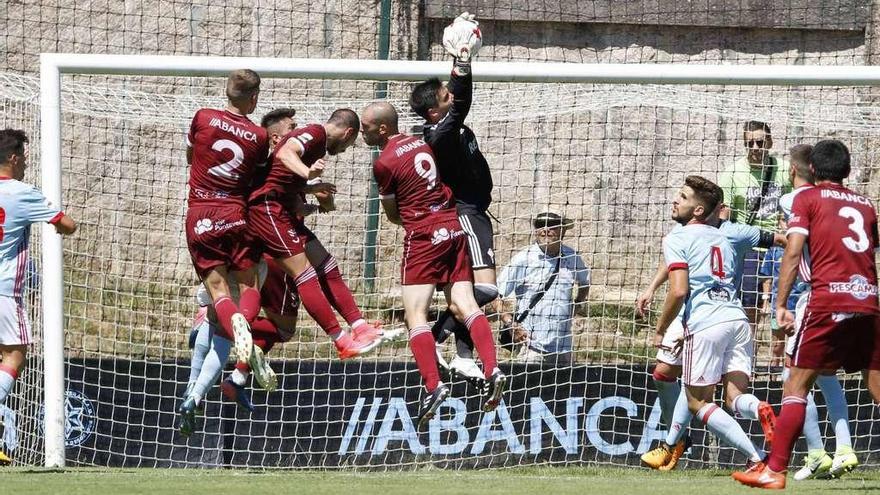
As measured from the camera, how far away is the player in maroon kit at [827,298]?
7.70 m

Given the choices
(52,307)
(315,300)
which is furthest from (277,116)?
(52,307)

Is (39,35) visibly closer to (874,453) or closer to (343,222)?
(343,222)

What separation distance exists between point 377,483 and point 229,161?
94.6 inches

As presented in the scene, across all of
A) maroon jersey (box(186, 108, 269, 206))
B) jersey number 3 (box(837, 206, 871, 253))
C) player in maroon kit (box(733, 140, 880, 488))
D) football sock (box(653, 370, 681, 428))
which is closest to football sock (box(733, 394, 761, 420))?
football sock (box(653, 370, 681, 428))

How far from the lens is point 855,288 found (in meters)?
7.72

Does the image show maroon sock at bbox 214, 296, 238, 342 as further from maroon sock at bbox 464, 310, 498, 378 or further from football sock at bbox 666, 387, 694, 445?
football sock at bbox 666, 387, 694, 445

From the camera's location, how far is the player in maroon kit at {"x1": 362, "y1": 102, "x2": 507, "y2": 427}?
8992 millimetres

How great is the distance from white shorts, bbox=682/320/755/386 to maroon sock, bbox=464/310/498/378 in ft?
4.58

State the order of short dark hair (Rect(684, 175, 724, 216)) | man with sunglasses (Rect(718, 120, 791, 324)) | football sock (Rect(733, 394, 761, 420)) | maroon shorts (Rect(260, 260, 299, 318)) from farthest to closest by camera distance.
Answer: man with sunglasses (Rect(718, 120, 791, 324)) → maroon shorts (Rect(260, 260, 299, 318)) → short dark hair (Rect(684, 175, 724, 216)) → football sock (Rect(733, 394, 761, 420))

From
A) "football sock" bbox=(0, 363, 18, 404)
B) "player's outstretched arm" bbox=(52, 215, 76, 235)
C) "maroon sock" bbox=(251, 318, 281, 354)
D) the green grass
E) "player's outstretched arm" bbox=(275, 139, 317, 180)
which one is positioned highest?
"player's outstretched arm" bbox=(275, 139, 317, 180)

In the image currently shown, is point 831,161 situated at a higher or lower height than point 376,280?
higher

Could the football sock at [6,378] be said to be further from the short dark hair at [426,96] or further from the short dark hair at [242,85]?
the short dark hair at [426,96]

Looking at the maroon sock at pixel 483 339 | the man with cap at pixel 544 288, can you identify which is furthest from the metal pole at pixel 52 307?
the man with cap at pixel 544 288

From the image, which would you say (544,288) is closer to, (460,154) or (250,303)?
(460,154)
